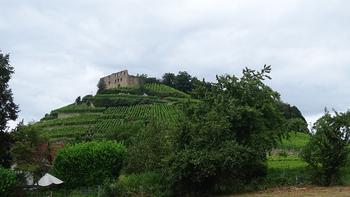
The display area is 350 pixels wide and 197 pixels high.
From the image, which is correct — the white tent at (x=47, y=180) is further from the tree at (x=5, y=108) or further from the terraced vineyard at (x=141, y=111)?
the terraced vineyard at (x=141, y=111)

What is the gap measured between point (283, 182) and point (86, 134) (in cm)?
5995

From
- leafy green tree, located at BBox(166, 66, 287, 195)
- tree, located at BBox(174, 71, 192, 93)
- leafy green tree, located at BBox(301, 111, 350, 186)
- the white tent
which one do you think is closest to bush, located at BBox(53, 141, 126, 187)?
the white tent

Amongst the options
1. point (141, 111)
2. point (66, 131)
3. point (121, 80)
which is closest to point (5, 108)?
A: point (66, 131)

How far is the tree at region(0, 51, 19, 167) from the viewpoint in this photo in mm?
36500

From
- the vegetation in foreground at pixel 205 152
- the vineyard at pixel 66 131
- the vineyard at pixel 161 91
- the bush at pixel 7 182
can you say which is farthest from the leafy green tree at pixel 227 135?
the vineyard at pixel 161 91

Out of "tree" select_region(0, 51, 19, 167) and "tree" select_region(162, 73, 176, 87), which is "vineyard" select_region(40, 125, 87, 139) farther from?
"tree" select_region(162, 73, 176, 87)

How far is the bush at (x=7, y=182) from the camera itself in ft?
109

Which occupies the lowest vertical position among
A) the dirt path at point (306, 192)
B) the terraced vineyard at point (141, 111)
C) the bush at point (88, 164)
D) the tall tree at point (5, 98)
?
the dirt path at point (306, 192)

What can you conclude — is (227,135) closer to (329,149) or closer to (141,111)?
(329,149)

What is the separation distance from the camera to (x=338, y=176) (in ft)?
105

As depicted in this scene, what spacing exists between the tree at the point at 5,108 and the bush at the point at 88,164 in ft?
12.9

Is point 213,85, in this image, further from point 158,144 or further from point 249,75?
point 158,144

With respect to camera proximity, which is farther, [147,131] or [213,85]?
[147,131]

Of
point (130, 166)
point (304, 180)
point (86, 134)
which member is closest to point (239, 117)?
point (304, 180)
